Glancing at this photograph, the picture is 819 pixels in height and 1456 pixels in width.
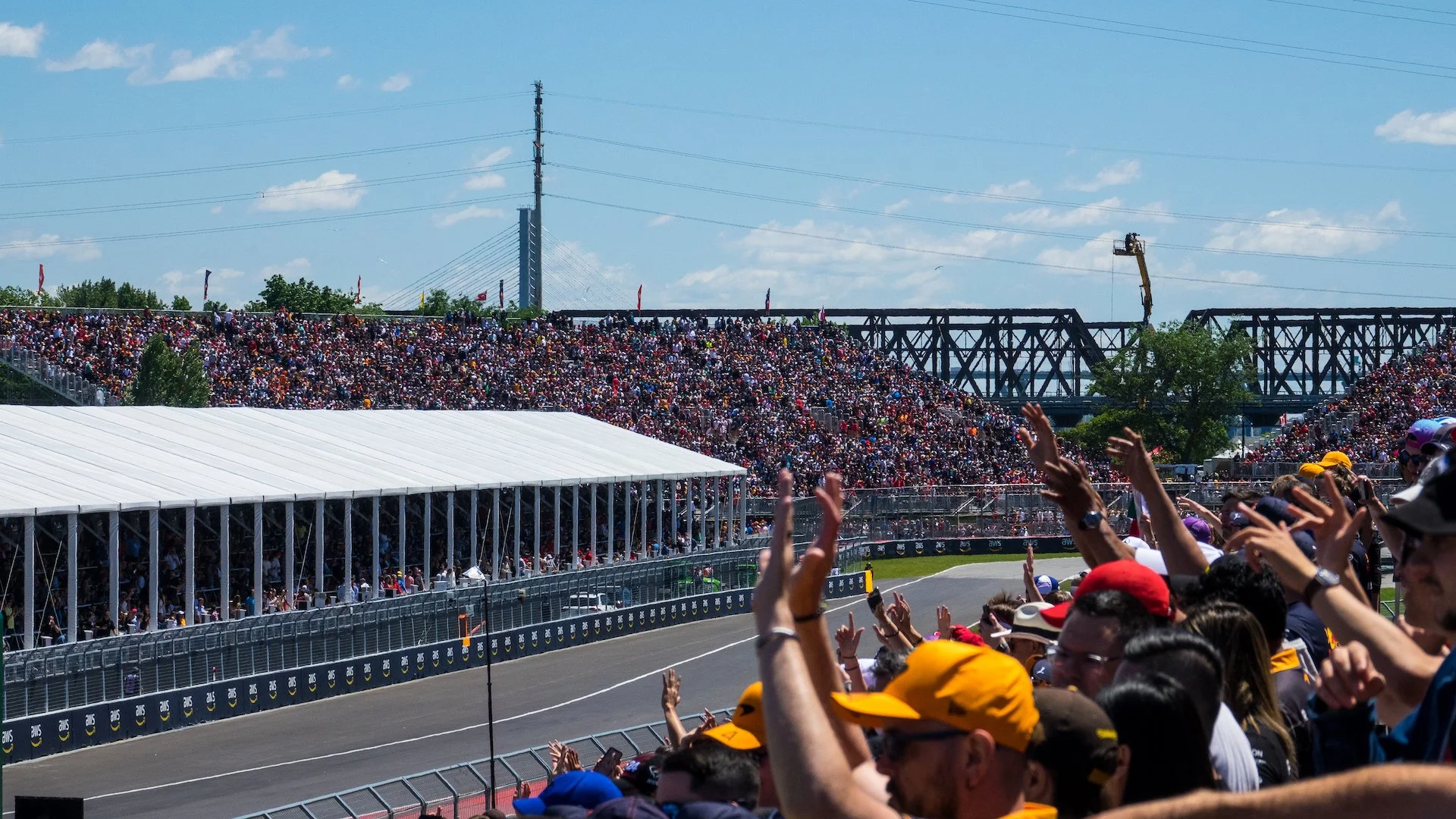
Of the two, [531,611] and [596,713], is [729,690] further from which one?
[531,611]

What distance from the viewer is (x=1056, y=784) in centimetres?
384

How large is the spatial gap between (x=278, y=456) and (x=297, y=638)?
6.95 meters

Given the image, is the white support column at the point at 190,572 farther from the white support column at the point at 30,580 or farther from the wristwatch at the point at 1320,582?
the wristwatch at the point at 1320,582

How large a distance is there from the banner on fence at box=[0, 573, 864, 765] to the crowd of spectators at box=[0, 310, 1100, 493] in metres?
24.7

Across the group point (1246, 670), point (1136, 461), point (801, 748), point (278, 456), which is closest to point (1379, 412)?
point (278, 456)

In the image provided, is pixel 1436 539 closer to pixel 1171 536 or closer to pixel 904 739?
pixel 904 739

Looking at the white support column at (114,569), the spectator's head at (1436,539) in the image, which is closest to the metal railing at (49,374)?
the white support column at (114,569)

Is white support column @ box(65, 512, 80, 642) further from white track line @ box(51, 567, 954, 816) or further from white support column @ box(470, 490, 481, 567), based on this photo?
white support column @ box(470, 490, 481, 567)

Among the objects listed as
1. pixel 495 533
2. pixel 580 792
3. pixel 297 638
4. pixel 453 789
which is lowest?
pixel 297 638

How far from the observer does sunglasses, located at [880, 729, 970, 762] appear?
3625 millimetres

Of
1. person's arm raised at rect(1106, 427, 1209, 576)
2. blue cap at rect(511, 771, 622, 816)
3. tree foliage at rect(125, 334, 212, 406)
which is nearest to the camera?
blue cap at rect(511, 771, 622, 816)

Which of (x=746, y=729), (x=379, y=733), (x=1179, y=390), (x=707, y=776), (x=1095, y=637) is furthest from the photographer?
(x=1179, y=390)

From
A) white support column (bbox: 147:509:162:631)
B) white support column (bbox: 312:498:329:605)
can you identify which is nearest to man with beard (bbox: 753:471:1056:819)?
white support column (bbox: 147:509:162:631)

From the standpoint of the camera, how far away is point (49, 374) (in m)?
55.7
